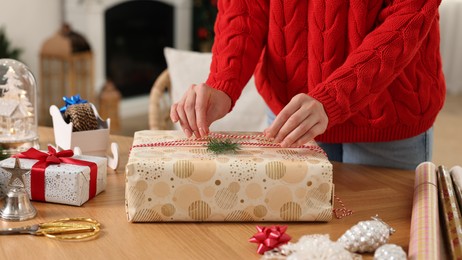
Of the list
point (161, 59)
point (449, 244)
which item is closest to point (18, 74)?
point (449, 244)

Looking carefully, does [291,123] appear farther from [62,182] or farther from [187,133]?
[62,182]

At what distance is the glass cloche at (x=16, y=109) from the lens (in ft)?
4.52

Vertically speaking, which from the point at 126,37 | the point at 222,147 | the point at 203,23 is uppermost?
the point at 203,23

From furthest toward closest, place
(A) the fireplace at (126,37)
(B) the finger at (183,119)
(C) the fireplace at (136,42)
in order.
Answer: (C) the fireplace at (136,42) → (A) the fireplace at (126,37) → (B) the finger at (183,119)

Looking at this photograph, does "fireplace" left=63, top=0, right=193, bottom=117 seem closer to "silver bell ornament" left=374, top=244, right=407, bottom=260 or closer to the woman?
the woman

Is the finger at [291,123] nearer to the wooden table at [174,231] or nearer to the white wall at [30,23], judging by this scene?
the wooden table at [174,231]

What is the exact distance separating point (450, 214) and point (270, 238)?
304mm

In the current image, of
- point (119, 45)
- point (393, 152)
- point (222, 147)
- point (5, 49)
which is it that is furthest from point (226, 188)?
point (119, 45)

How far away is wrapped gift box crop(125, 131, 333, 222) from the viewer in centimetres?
105

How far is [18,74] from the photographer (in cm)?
144

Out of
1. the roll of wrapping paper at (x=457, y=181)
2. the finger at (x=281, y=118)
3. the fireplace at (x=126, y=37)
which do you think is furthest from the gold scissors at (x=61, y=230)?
the fireplace at (x=126, y=37)

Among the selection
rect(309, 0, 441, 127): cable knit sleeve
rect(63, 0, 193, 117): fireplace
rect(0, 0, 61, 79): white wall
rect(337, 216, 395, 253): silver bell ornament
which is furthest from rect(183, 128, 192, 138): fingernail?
rect(63, 0, 193, 117): fireplace

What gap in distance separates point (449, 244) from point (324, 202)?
203mm

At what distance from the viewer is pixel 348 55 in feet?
4.47
